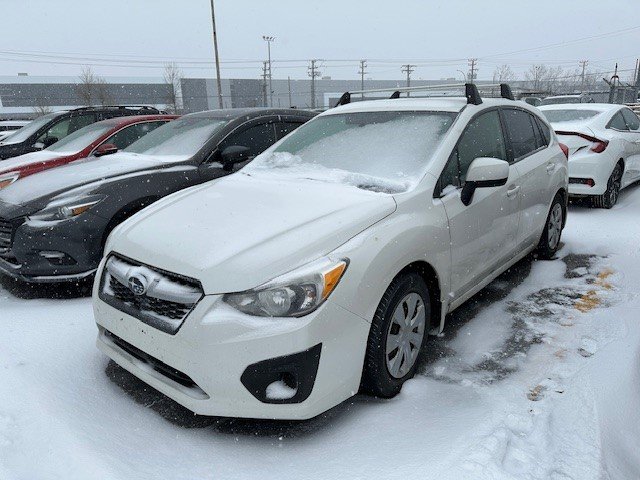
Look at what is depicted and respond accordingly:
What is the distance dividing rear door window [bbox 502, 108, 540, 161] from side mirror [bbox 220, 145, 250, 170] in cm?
227

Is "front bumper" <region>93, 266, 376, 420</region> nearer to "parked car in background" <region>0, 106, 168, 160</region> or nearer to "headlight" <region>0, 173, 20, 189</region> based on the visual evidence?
"headlight" <region>0, 173, 20, 189</region>

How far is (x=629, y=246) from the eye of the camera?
5078mm

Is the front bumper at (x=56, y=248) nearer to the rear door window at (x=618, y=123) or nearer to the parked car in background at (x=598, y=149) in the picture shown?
the parked car in background at (x=598, y=149)

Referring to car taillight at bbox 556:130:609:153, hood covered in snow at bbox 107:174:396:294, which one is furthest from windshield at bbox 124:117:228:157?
car taillight at bbox 556:130:609:153

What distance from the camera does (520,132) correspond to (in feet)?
13.1

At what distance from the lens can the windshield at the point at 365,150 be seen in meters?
2.94

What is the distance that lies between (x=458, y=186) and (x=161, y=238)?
5.97 ft

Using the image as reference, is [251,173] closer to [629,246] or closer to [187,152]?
[187,152]

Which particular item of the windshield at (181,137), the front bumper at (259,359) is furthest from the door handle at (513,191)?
the windshield at (181,137)

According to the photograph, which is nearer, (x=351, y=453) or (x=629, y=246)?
(x=351, y=453)

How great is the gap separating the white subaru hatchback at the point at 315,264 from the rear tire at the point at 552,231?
1145mm

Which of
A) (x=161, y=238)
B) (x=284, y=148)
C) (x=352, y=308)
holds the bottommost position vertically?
(x=352, y=308)

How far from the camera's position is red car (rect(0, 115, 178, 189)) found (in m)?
6.00

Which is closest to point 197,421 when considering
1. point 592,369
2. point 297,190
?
point 297,190
